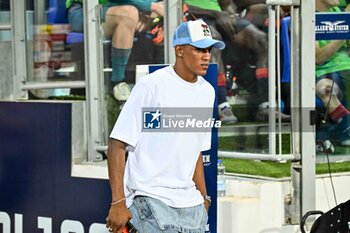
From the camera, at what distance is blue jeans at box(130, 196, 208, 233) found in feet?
18.5

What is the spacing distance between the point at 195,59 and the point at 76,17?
11.4 ft

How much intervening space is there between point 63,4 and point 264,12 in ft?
8.05

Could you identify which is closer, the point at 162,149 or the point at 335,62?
the point at 162,149

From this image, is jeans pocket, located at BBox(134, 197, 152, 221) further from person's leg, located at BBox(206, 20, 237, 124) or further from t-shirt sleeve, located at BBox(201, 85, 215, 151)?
person's leg, located at BBox(206, 20, 237, 124)

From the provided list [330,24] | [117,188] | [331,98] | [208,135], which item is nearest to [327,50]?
[330,24]

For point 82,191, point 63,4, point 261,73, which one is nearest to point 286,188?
point 261,73

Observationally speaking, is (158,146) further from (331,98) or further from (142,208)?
Answer: (331,98)

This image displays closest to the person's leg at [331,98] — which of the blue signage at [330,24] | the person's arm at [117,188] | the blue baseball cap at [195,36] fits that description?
the blue signage at [330,24]

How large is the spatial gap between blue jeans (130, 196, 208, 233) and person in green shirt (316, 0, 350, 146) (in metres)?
2.33

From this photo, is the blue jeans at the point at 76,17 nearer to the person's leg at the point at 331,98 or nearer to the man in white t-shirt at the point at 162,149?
the person's leg at the point at 331,98

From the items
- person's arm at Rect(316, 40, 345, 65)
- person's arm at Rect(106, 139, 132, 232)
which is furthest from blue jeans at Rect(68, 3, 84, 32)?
person's arm at Rect(106, 139, 132, 232)

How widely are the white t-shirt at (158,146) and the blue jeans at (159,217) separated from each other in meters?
0.04

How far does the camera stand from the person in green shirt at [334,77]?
7.70m

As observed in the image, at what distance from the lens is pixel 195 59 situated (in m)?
5.80
